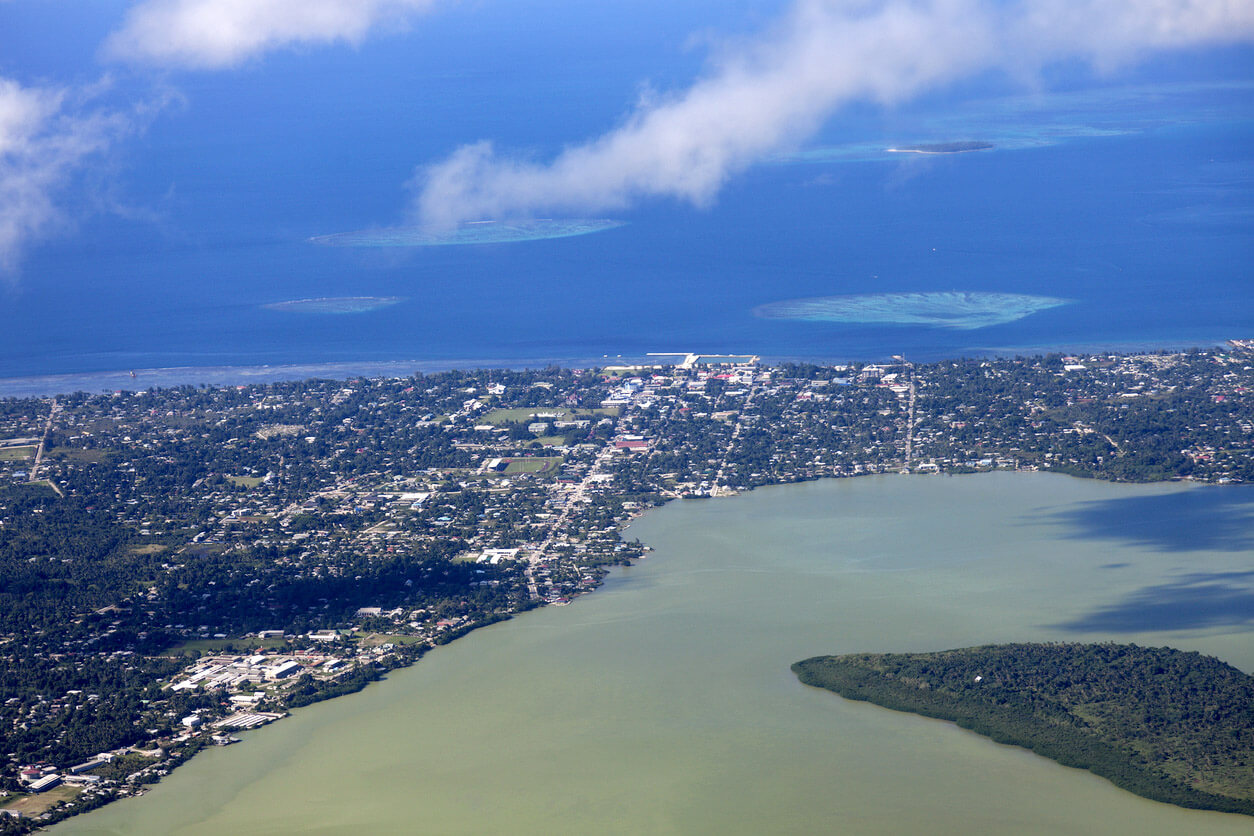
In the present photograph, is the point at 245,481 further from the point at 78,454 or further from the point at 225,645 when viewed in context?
the point at 225,645

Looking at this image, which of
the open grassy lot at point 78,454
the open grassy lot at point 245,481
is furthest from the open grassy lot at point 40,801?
the open grassy lot at point 78,454

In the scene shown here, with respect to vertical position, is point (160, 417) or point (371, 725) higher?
point (160, 417)

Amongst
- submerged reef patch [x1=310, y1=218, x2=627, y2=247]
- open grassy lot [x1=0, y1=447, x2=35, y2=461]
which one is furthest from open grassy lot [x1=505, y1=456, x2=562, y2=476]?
submerged reef patch [x1=310, y1=218, x2=627, y2=247]

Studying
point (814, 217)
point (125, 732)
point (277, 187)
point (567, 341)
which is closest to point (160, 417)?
point (567, 341)

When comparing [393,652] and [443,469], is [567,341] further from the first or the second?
[393,652]

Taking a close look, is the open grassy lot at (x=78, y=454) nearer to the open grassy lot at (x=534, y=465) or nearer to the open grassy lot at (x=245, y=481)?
the open grassy lot at (x=245, y=481)

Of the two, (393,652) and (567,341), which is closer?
(393,652)

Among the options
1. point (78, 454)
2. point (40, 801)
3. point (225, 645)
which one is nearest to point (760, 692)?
point (225, 645)
